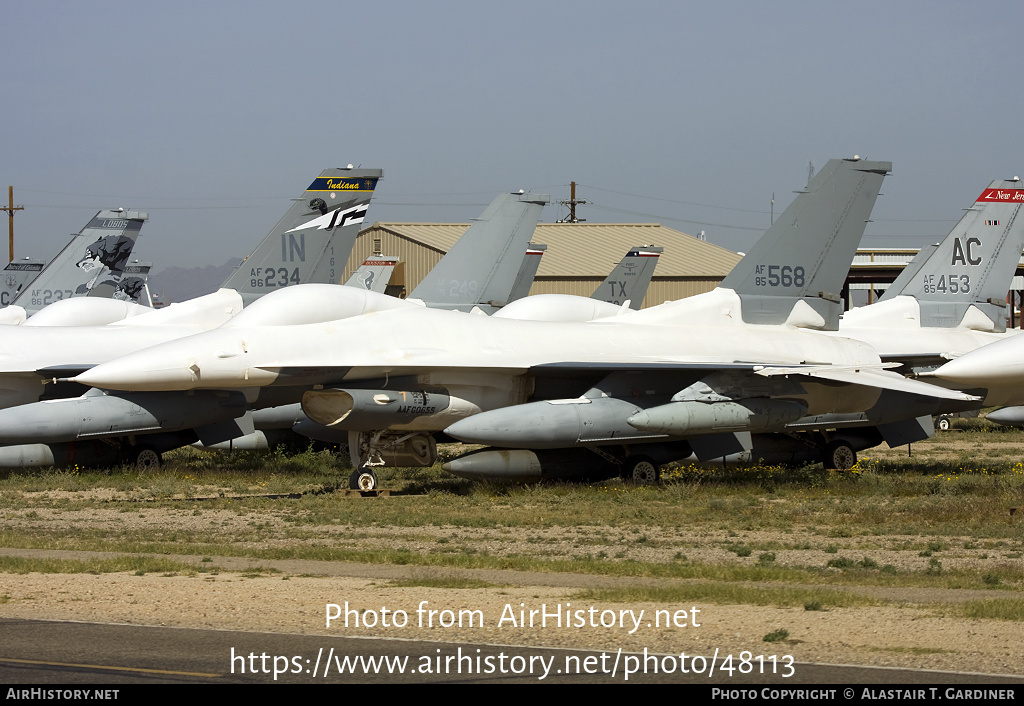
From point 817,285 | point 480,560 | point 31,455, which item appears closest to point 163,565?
point 480,560

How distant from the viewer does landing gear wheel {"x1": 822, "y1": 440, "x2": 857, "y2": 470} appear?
2166 centimetres

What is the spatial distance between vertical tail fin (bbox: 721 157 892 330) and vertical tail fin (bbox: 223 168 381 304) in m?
7.53

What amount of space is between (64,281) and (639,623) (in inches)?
1019

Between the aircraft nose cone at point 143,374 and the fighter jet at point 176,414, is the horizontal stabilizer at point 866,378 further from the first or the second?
the aircraft nose cone at point 143,374

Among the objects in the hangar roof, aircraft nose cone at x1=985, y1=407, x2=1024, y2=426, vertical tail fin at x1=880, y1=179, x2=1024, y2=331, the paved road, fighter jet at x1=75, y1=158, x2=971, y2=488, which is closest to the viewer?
the paved road

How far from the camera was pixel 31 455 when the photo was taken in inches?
795

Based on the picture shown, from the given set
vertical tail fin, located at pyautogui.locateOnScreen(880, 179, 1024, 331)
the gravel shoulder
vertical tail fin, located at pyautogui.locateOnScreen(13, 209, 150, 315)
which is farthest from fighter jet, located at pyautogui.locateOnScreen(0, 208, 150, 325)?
the gravel shoulder

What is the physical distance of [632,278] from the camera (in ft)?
115

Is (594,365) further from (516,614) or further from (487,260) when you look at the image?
(516,614)

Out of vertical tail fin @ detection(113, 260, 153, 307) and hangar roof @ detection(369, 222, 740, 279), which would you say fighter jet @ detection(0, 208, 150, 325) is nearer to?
vertical tail fin @ detection(113, 260, 153, 307)

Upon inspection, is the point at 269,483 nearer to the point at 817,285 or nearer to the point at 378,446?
the point at 378,446

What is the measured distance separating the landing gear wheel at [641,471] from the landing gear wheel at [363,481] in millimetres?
4242
